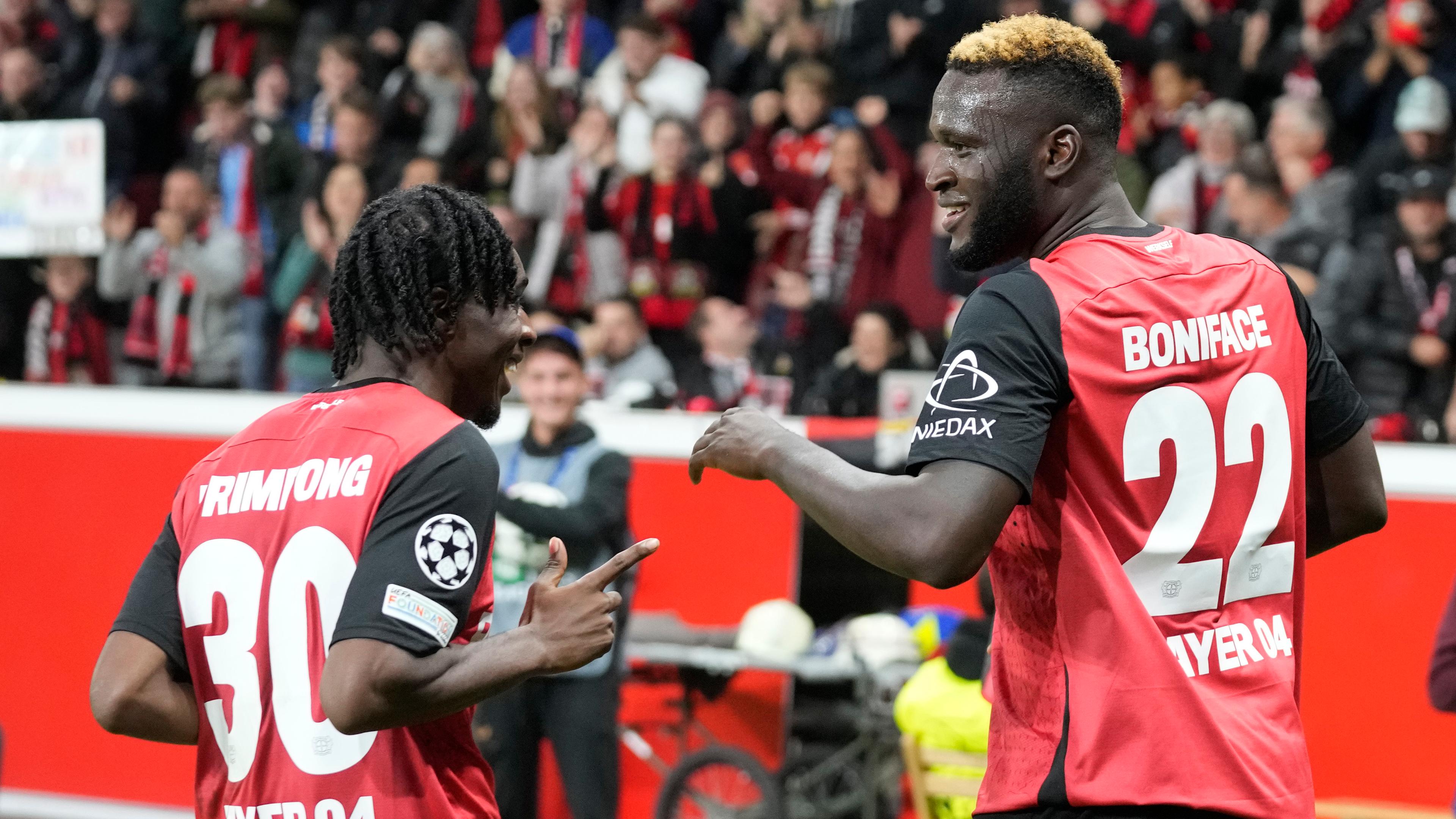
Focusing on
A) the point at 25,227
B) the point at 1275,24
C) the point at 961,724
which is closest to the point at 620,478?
the point at 961,724

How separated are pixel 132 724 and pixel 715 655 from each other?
4197 millimetres

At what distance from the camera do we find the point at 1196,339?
2246 millimetres

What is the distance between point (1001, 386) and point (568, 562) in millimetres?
3842

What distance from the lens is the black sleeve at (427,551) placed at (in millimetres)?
2188

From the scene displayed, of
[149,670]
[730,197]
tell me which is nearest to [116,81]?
[730,197]

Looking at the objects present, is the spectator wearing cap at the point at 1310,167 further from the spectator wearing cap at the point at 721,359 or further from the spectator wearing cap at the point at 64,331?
the spectator wearing cap at the point at 64,331

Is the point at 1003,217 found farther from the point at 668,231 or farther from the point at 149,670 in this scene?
the point at 668,231

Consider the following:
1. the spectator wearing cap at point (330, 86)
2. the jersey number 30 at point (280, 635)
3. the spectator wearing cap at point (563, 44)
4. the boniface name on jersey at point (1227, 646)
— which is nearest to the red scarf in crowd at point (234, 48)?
the spectator wearing cap at point (330, 86)

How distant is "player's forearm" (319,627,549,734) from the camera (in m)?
2.16

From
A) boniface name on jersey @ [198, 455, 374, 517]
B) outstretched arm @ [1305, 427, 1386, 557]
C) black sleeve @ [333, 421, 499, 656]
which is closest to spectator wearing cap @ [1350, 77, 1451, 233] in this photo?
outstretched arm @ [1305, 427, 1386, 557]

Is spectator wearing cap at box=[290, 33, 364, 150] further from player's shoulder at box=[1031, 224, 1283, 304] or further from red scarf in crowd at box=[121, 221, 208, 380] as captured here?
player's shoulder at box=[1031, 224, 1283, 304]

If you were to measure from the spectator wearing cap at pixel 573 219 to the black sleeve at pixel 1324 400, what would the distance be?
23.4ft

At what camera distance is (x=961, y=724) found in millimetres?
4969

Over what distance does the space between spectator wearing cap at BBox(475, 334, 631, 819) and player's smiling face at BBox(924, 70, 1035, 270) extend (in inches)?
140
